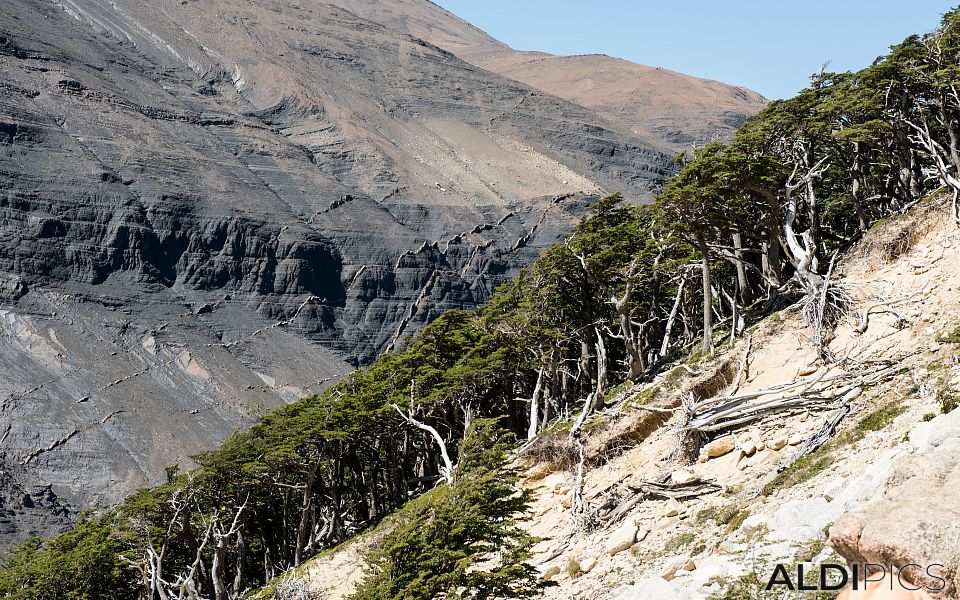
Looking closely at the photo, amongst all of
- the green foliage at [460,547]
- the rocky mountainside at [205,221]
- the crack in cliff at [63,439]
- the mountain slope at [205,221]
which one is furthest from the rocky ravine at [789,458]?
the rocky mountainside at [205,221]

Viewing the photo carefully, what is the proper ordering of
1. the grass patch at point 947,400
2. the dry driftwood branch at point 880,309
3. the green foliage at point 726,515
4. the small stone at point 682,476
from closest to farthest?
the grass patch at point 947,400 → the green foliage at point 726,515 → the small stone at point 682,476 → the dry driftwood branch at point 880,309

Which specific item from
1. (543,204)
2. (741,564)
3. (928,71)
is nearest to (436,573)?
(741,564)

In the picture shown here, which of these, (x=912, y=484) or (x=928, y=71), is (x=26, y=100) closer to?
(x=928, y=71)

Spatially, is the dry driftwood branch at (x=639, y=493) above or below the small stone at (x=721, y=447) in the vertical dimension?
below

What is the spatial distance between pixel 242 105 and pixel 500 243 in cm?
6940

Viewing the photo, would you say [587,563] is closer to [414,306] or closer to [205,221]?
[414,306]

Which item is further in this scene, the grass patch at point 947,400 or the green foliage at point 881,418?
the green foliage at point 881,418

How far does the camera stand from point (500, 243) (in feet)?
486

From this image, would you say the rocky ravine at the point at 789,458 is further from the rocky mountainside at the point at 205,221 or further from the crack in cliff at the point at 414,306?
the crack in cliff at the point at 414,306

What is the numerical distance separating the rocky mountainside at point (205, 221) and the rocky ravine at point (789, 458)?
7064 cm

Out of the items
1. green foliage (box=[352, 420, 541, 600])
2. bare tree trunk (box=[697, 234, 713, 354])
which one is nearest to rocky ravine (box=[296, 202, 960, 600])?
bare tree trunk (box=[697, 234, 713, 354])

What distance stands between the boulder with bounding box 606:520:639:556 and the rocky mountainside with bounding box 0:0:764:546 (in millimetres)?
73287

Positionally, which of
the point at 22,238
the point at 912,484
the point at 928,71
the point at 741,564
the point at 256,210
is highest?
the point at 928,71

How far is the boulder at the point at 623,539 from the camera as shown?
592 inches
